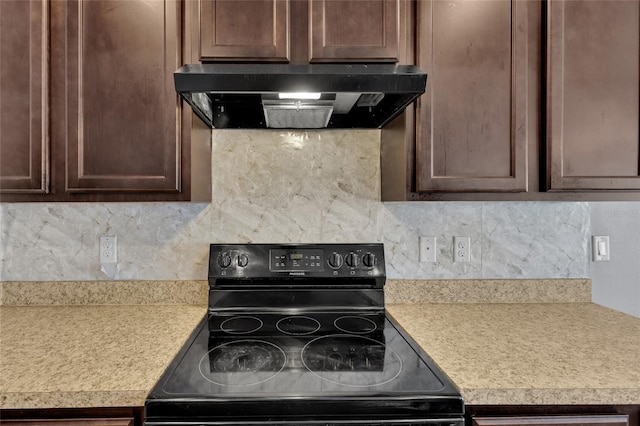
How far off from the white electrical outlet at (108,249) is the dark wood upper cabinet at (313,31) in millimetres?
872

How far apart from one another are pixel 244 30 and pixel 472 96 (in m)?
0.78

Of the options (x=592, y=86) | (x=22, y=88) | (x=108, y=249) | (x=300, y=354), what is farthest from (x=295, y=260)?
(x=592, y=86)

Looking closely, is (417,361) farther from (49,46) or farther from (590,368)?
(49,46)

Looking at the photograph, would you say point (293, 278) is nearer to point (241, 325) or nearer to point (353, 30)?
point (241, 325)

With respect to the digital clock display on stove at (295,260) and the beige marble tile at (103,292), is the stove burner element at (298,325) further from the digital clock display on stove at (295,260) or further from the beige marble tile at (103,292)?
the beige marble tile at (103,292)

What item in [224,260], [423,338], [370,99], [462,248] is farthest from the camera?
[462,248]

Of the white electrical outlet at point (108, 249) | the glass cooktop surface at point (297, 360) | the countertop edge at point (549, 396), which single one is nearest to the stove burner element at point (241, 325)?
the glass cooktop surface at point (297, 360)

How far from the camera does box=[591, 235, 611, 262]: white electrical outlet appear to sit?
159 centimetres

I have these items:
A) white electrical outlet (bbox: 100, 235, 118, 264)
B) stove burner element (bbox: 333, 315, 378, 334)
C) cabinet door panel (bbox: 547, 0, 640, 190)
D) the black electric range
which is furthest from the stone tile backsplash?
cabinet door panel (bbox: 547, 0, 640, 190)

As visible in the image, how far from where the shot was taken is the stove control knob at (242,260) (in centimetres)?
148

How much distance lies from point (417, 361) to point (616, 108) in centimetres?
109

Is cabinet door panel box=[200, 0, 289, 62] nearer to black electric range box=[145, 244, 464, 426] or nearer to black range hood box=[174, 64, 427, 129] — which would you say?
black range hood box=[174, 64, 427, 129]

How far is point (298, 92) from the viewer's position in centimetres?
108

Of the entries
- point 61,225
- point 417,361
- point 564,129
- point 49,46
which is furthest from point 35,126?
point 564,129
